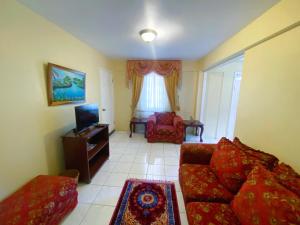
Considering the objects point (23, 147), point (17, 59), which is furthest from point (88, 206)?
point (17, 59)

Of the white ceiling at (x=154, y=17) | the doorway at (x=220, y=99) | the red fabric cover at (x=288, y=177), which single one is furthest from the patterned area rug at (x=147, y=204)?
the doorway at (x=220, y=99)

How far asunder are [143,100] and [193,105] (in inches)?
65.3

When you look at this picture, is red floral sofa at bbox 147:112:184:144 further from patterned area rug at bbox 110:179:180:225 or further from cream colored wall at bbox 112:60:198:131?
patterned area rug at bbox 110:179:180:225

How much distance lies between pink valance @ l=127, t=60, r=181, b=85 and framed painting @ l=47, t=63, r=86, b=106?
1940 millimetres

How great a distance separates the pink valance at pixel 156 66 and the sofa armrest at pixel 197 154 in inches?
111

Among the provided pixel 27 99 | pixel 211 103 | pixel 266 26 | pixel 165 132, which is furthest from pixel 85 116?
pixel 211 103

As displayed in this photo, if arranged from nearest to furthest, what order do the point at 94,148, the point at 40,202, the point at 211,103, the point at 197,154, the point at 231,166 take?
the point at 40,202
the point at 231,166
the point at 197,154
the point at 94,148
the point at 211,103

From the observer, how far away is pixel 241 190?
3.92 ft

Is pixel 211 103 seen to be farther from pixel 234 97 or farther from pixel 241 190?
pixel 241 190

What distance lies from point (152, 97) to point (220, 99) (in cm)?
206

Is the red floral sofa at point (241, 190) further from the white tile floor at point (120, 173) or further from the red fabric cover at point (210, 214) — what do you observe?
the white tile floor at point (120, 173)

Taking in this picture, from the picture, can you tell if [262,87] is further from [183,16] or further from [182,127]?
[182,127]

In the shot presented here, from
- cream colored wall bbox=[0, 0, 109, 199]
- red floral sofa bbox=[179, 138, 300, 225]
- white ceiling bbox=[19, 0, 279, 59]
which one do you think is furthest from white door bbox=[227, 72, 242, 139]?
cream colored wall bbox=[0, 0, 109, 199]

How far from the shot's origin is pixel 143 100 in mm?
4594
